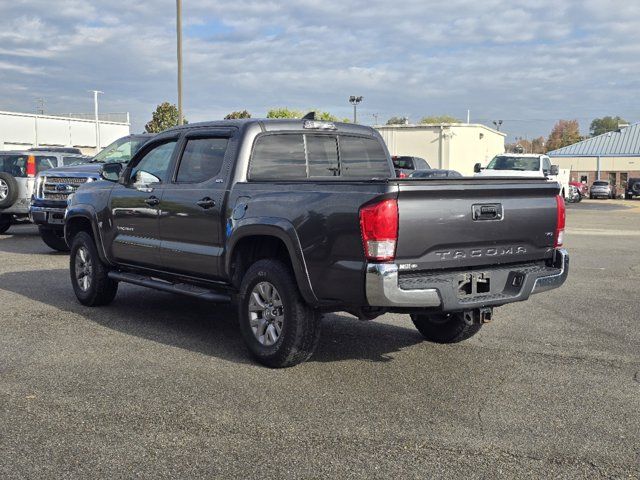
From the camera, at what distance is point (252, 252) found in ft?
21.0

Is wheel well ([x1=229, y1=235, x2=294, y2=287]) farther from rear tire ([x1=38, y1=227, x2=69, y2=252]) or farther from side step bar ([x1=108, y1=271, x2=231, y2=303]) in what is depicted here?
rear tire ([x1=38, y1=227, x2=69, y2=252])

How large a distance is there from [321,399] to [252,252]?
1630mm

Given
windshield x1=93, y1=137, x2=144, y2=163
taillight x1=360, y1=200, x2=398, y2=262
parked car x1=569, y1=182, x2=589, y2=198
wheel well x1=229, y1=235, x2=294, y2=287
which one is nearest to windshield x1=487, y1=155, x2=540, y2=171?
windshield x1=93, y1=137, x2=144, y2=163

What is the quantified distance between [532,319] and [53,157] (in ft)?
40.7

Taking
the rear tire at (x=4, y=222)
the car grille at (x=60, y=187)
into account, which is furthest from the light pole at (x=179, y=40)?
the car grille at (x=60, y=187)

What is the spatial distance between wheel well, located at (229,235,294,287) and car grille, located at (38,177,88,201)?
7440mm

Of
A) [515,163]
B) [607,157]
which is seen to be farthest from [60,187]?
[607,157]

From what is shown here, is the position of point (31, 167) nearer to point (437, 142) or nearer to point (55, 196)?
point (55, 196)

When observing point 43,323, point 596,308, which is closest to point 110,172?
point 43,323

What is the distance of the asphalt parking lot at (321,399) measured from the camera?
417cm

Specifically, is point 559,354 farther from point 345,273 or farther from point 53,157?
point 53,157

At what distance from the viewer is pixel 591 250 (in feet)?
50.7

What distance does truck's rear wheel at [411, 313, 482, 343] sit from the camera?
6.69 m

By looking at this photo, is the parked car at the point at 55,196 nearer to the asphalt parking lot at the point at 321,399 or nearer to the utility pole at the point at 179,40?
the asphalt parking lot at the point at 321,399
